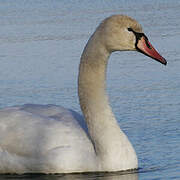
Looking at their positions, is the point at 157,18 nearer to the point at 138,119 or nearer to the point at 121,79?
the point at 121,79

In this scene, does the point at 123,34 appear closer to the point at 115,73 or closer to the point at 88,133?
the point at 88,133

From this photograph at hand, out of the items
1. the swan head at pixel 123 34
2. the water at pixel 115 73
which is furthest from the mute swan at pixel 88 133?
the water at pixel 115 73

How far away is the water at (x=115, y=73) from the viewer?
796 centimetres

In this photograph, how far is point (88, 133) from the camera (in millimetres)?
7367

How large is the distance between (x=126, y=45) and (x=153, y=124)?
1.82m

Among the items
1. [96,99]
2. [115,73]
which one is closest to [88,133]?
[96,99]

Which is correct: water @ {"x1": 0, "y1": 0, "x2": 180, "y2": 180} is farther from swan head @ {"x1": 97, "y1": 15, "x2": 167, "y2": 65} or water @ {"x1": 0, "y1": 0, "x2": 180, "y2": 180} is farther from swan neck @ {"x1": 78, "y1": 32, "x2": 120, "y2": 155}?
swan head @ {"x1": 97, "y1": 15, "x2": 167, "y2": 65}

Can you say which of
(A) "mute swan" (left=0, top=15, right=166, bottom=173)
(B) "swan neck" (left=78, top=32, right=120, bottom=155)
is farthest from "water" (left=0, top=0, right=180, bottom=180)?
(B) "swan neck" (left=78, top=32, right=120, bottom=155)

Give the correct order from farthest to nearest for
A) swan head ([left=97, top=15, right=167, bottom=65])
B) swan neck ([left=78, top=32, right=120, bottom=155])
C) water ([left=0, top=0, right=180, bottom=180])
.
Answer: water ([left=0, top=0, right=180, bottom=180]) → swan neck ([left=78, top=32, right=120, bottom=155]) → swan head ([left=97, top=15, right=167, bottom=65])

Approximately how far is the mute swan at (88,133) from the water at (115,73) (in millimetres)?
130

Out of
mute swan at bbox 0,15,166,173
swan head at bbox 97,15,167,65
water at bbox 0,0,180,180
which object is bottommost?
water at bbox 0,0,180,180

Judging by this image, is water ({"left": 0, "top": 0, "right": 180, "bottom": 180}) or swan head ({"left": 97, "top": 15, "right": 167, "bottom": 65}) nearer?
swan head ({"left": 97, "top": 15, "right": 167, "bottom": 65})

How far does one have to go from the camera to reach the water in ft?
26.1

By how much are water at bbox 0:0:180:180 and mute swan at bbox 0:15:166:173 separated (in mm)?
130
